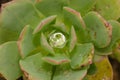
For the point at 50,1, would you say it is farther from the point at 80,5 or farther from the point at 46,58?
the point at 46,58

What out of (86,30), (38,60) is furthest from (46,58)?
(86,30)

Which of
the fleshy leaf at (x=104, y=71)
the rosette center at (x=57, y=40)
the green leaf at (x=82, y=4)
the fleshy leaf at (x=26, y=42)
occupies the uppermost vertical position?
the green leaf at (x=82, y=4)

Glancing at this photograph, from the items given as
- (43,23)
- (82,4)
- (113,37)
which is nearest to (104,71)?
(113,37)

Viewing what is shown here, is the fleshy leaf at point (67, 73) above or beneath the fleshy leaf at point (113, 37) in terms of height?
beneath

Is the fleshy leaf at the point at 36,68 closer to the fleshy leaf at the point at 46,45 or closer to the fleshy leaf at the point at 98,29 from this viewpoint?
the fleshy leaf at the point at 46,45

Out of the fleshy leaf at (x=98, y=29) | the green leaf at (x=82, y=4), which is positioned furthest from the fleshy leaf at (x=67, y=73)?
the green leaf at (x=82, y=4)

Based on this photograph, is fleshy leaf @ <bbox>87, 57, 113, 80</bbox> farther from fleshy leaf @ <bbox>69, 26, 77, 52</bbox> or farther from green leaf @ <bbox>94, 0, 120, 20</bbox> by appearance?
fleshy leaf @ <bbox>69, 26, 77, 52</bbox>
